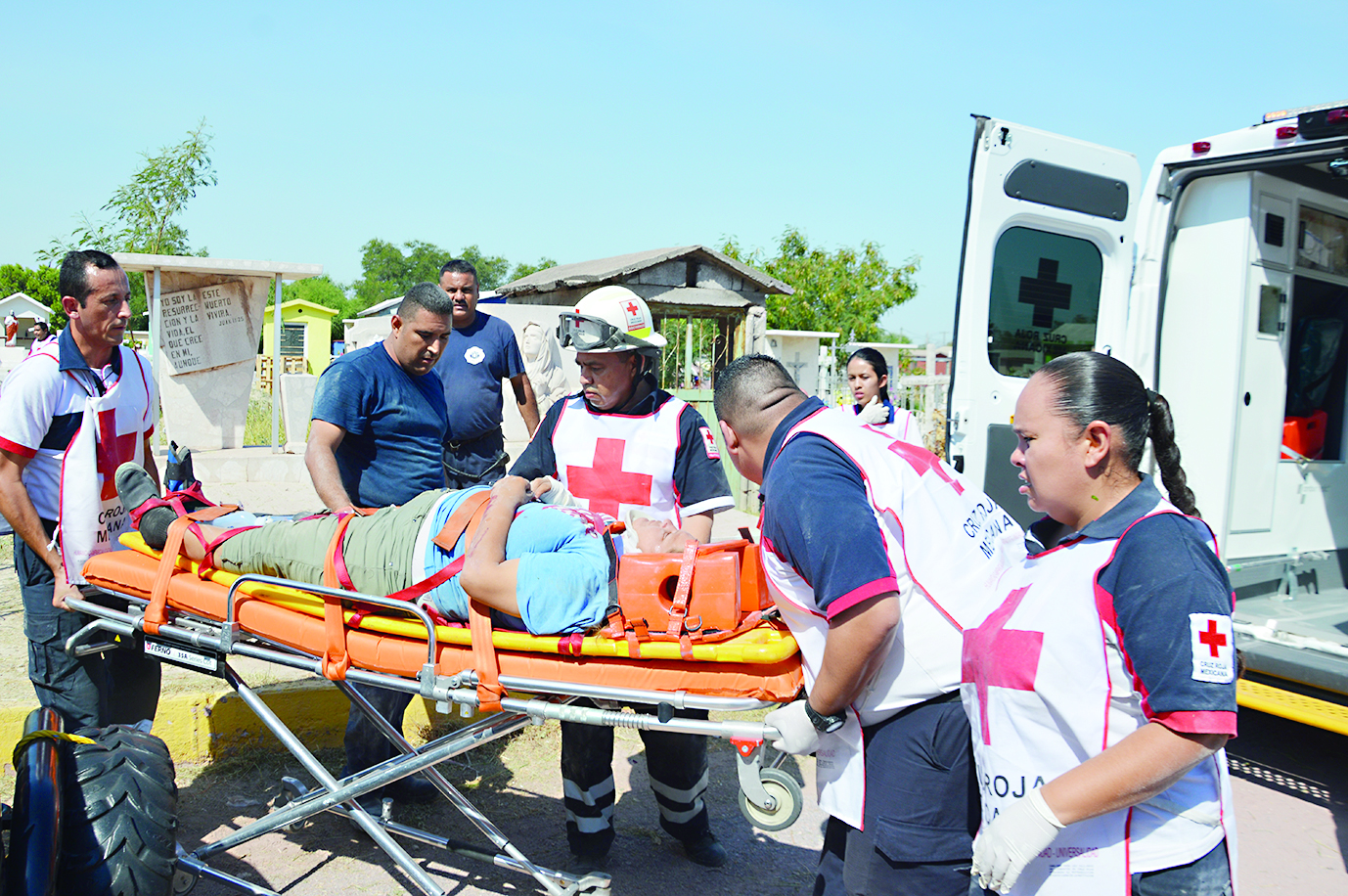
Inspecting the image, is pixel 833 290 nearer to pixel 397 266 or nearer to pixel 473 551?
pixel 473 551

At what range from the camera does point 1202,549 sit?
1330mm

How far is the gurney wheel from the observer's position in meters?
2.03

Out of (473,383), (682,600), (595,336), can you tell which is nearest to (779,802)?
(682,600)

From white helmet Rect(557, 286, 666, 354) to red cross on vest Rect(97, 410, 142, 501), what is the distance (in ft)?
5.41

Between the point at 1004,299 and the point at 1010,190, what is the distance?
0.50m

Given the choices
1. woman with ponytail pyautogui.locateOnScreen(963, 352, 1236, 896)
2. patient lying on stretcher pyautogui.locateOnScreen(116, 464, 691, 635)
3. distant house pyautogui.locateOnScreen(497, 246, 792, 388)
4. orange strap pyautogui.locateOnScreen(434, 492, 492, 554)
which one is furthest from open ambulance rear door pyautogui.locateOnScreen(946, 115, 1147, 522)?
distant house pyautogui.locateOnScreen(497, 246, 792, 388)

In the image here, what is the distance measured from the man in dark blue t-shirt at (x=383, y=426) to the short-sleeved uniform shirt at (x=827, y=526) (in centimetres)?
192

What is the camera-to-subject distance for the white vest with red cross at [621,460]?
2.89 m

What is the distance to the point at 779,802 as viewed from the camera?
204 cm

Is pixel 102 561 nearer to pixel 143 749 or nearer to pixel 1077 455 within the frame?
pixel 143 749

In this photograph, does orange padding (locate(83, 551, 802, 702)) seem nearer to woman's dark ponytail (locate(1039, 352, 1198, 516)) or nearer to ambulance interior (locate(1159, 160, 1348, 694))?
woman's dark ponytail (locate(1039, 352, 1198, 516))

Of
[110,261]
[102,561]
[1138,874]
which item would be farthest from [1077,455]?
[110,261]

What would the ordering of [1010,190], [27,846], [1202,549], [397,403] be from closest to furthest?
1. [1202,549]
2. [27,846]
3. [397,403]
4. [1010,190]

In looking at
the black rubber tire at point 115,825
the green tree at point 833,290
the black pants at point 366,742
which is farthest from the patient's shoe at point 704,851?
the green tree at point 833,290
